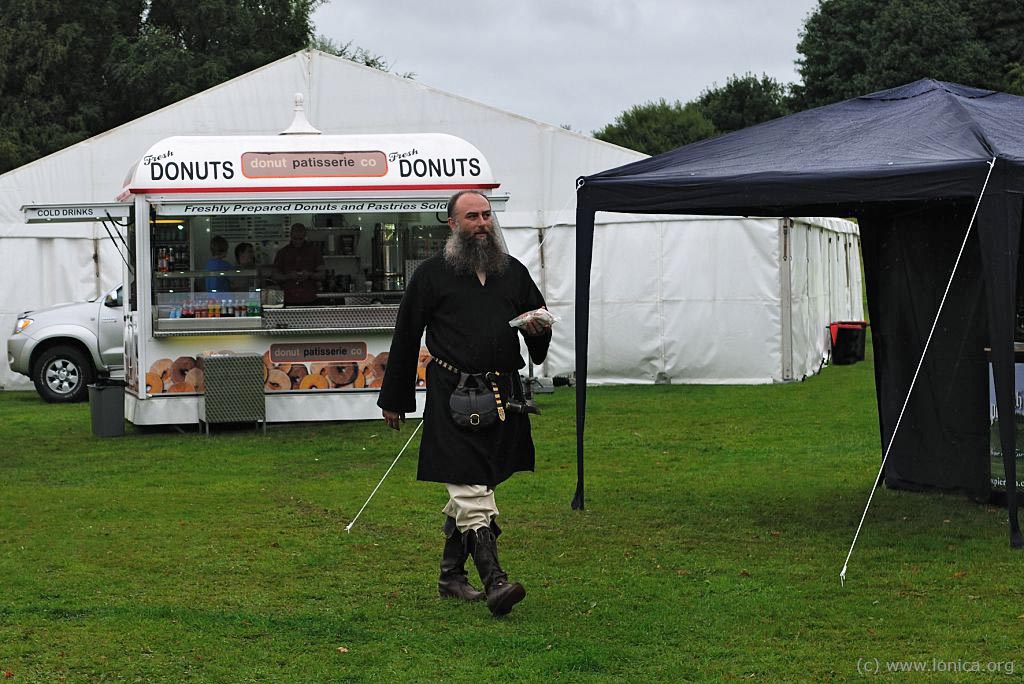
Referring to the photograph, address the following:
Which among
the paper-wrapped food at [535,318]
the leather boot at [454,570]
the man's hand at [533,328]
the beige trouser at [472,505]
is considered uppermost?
the paper-wrapped food at [535,318]

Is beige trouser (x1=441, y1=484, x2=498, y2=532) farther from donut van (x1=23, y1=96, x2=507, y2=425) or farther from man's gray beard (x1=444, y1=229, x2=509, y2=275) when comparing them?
donut van (x1=23, y1=96, x2=507, y2=425)

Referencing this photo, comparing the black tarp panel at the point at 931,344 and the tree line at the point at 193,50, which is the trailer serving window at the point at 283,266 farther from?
the tree line at the point at 193,50

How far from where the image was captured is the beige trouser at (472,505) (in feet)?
21.8

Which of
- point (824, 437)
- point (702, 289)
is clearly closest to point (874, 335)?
point (824, 437)

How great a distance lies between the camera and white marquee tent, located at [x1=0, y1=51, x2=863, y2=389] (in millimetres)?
18969

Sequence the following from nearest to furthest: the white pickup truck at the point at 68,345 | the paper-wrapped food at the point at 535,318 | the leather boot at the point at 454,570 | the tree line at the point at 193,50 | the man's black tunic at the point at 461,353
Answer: the paper-wrapped food at the point at 535,318
the man's black tunic at the point at 461,353
the leather boot at the point at 454,570
the white pickup truck at the point at 68,345
the tree line at the point at 193,50

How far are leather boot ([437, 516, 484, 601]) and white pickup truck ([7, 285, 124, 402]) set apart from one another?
1251 centimetres

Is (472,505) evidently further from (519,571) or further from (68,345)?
(68,345)

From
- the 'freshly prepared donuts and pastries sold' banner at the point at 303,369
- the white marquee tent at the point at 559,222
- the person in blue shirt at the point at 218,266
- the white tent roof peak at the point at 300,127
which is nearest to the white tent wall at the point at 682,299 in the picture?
the white marquee tent at the point at 559,222

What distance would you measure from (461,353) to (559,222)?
12.5 metres

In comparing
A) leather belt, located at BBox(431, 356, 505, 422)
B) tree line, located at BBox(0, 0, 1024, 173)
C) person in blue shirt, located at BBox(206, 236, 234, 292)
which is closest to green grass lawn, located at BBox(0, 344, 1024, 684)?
leather belt, located at BBox(431, 356, 505, 422)

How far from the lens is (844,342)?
22.9 metres

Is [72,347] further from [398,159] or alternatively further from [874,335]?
[874,335]

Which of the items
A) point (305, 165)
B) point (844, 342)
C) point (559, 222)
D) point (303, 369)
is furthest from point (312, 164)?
point (844, 342)
